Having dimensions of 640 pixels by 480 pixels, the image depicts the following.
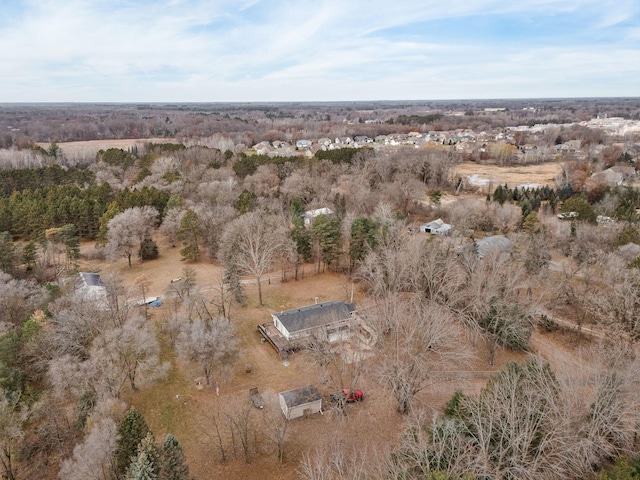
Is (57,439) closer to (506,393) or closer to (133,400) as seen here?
(133,400)

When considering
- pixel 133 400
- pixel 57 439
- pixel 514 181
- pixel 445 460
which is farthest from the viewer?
pixel 514 181

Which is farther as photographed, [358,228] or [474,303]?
[358,228]

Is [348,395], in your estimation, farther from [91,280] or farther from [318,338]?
[91,280]

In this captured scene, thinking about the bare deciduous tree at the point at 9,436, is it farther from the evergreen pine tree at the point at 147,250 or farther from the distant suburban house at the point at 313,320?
the evergreen pine tree at the point at 147,250

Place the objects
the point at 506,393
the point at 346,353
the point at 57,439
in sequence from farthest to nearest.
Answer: the point at 346,353 → the point at 57,439 → the point at 506,393

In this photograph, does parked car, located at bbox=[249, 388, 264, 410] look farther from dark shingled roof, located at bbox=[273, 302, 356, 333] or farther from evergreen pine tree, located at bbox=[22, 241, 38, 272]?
evergreen pine tree, located at bbox=[22, 241, 38, 272]

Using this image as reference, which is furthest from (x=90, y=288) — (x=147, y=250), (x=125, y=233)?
(x=147, y=250)

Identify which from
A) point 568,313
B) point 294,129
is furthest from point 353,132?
point 568,313
